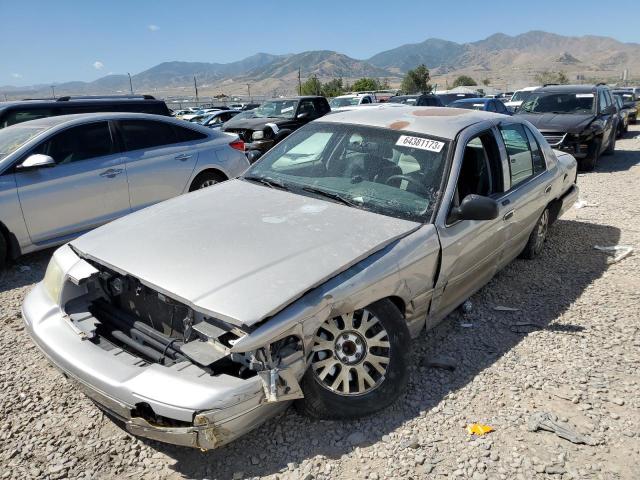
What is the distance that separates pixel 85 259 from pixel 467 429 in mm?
2473

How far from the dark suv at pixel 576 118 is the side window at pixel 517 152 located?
6.16 meters

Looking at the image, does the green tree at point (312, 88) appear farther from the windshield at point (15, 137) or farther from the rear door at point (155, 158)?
the windshield at point (15, 137)

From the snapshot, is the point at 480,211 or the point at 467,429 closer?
the point at 467,429

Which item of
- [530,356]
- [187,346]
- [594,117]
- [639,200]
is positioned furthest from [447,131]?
[594,117]

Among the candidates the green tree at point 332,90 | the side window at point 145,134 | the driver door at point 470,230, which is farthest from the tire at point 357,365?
the green tree at point 332,90

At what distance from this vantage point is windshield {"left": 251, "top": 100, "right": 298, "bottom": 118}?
13.1 metres

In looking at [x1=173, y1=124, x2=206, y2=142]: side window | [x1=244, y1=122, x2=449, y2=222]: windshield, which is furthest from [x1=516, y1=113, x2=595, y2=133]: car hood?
[x1=244, y1=122, x2=449, y2=222]: windshield

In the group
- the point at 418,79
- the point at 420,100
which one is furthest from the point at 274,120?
the point at 418,79

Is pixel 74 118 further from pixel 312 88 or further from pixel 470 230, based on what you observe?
pixel 312 88

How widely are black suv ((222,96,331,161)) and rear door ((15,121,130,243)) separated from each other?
592cm

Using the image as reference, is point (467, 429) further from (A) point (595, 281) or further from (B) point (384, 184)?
(A) point (595, 281)

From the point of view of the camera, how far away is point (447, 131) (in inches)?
142

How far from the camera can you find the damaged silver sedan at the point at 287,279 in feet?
7.43

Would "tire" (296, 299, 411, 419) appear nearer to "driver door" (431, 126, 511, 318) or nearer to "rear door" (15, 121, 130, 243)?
"driver door" (431, 126, 511, 318)
